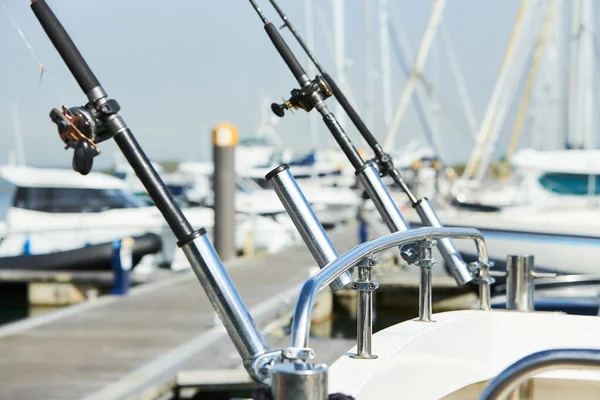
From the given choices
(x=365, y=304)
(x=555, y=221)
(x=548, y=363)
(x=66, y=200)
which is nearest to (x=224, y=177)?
(x=555, y=221)

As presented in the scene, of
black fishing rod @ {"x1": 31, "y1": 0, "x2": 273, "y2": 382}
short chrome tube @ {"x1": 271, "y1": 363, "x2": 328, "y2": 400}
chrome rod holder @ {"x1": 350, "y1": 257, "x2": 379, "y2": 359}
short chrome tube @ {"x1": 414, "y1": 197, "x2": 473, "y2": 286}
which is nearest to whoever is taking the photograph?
short chrome tube @ {"x1": 271, "y1": 363, "x2": 328, "y2": 400}

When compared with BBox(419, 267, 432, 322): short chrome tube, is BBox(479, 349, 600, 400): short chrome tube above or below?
below

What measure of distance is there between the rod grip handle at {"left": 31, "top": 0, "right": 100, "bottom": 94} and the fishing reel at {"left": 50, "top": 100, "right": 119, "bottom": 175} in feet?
0.21

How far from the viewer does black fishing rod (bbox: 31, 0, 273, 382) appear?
1591 mm

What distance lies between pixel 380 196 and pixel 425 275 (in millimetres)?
287

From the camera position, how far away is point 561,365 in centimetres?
135

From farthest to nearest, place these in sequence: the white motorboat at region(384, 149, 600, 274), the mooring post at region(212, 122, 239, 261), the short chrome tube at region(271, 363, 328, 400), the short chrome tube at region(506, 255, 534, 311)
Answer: the mooring post at region(212, 122, 239, 261)
the white motorboat at region(384, 149, 600, 274)
the short chrome tube at region(506, 255, 534, 311)
the short chrome tube at region(271, 363, 328, 400)

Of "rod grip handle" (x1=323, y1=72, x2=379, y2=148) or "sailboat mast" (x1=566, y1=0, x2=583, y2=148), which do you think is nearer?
"rod grip handle" (x1=323, y1=72, x2=379, y2=148)

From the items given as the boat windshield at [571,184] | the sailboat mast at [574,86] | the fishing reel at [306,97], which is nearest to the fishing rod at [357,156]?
the fishing reel at [306,97]

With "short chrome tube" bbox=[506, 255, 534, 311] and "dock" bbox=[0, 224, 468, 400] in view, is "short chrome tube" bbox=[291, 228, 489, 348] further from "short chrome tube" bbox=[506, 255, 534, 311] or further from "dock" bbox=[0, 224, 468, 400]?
"dock" bbox=[0, 224, 468, 400]

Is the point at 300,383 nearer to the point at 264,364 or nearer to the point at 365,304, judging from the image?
the point at 264,364

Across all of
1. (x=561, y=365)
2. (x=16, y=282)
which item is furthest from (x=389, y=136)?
(x=561, y=365)

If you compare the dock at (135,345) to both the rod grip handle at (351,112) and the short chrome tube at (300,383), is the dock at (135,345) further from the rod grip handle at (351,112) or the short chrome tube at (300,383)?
the short chrome tube at (300,383)

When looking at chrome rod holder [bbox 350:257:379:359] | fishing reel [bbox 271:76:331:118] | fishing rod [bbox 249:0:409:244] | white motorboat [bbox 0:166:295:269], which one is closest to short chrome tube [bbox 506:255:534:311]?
fishing rod [bbox 249:0:409:244]
